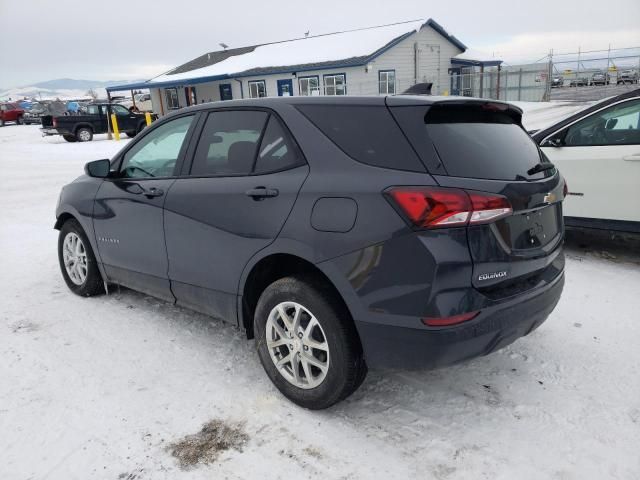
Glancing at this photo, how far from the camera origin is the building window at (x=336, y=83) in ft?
94.3

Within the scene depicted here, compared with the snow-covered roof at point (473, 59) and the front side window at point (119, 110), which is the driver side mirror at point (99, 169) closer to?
the front side window at point (119, 110)

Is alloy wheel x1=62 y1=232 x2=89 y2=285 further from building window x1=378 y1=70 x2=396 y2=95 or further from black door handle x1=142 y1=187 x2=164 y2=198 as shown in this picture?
building window x1=378 y1=70 x2=396 y2=95

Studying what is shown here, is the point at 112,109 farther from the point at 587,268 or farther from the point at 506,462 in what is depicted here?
the point at 506,462

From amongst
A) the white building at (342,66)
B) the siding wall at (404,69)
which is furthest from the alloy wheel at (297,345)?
the white building at (342,66)

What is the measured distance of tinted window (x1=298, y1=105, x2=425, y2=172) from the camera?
2.53 m

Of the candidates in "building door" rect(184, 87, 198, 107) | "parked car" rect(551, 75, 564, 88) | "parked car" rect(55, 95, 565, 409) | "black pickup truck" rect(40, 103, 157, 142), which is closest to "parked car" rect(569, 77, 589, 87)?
"parked car" rect(551, 75, 564, 88)

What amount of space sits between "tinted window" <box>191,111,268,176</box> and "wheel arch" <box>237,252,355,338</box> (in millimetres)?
578

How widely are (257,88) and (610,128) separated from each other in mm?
29562

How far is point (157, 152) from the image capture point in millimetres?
3984

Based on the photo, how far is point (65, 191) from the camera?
4.79 meters

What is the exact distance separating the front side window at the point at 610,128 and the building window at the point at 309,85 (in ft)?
83.2

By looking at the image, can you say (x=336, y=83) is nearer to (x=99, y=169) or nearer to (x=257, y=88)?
(x=257, y=88)

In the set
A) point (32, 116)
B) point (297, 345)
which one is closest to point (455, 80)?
point (297, 345)

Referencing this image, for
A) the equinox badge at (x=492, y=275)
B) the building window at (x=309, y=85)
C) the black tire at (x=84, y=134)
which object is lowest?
the equinox badge at (x=492, y=275)
